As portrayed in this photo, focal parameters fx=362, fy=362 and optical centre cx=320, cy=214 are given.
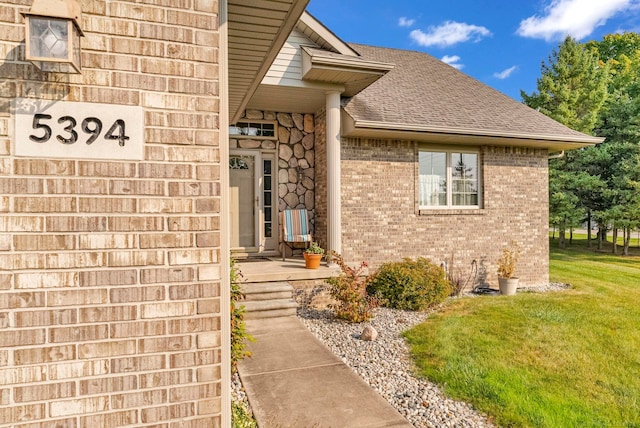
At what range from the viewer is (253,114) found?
25.1 feet

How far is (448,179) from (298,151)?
131 inches

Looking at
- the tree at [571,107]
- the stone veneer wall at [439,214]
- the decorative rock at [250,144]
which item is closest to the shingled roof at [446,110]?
the stone veneer wall at [439,214]

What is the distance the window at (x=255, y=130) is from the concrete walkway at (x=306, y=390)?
15.1ft

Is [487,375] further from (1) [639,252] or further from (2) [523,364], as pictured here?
(1) [639,252]

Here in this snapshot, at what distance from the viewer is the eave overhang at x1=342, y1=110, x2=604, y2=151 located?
670cm

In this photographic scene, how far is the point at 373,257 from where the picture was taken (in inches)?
282

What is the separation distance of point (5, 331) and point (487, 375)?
148 inches

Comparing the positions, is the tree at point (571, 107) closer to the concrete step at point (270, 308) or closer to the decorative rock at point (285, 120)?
the decorative rock at point (285, 120)

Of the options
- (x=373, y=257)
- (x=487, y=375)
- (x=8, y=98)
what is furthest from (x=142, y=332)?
(x=373, y=257)

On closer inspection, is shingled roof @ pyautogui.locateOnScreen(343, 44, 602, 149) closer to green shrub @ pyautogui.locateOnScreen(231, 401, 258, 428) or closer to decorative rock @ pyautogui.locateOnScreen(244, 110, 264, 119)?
decorative rock @ pyautogui.locateOnScreen(244, 110, 264, 119)

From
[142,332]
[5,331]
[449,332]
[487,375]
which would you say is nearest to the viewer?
[5,331]

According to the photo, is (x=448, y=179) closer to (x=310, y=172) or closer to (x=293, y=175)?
(x=310, y=172)

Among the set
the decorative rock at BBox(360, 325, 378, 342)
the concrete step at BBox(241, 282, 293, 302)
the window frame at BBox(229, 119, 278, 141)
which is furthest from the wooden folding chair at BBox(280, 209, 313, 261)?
the decorative rock at BBox(360, 325, 378, 342)

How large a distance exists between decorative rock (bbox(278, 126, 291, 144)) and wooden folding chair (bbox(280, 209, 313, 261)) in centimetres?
156
